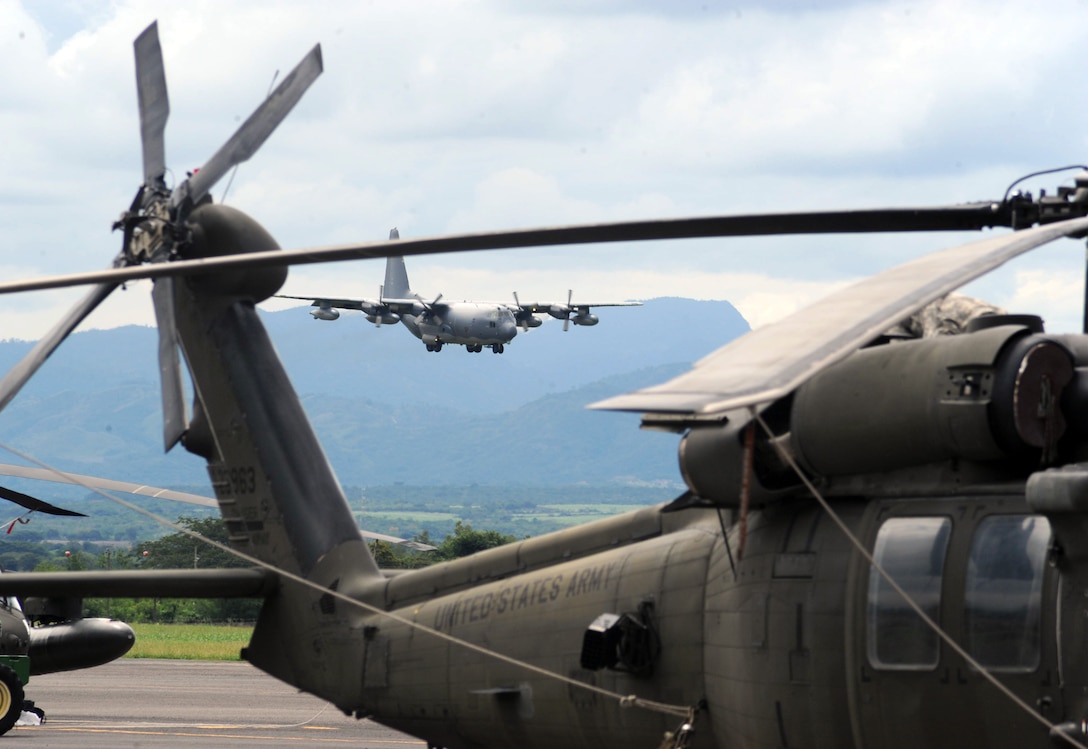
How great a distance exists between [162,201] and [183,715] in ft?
41.8

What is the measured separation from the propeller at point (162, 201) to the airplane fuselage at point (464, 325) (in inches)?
2739

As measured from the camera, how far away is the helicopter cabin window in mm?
5379

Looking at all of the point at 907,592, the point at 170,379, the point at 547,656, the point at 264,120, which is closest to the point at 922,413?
the point at 907,592

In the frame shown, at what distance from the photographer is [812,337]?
397cm

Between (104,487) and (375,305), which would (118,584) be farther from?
(375,305)

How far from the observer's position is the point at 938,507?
5465 mm

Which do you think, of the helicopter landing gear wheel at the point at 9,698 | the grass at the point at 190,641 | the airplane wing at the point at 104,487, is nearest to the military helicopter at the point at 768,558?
the airplane wing at the point at 104,487

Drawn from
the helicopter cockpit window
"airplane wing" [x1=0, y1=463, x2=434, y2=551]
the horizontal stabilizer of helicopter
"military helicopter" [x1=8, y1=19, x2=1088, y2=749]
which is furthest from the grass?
the helicopter cockpit window

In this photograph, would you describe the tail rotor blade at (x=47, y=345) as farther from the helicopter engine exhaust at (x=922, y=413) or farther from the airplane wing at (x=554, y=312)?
the airplane wing at (x=554, y=312)

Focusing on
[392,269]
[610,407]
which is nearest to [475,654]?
[610,407]

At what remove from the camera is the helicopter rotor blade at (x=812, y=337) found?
372 centimetres

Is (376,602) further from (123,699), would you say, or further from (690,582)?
(123,699)

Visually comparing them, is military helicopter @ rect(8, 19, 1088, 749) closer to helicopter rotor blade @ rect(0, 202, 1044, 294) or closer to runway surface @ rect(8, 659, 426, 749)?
helicopter rotor blade @ rect(0, 202, 1044, 294)

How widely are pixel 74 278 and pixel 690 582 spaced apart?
10.2 ft
